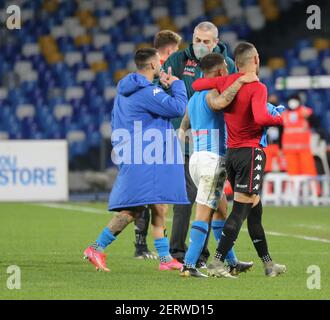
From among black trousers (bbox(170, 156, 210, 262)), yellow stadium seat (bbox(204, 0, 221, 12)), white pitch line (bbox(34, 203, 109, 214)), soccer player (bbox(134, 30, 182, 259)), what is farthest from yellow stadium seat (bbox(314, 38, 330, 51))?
black trousers (bbox(170, 156, 210, 262))

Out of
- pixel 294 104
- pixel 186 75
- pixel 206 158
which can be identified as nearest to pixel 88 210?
pixel 294 104

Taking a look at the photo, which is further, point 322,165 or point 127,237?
point 322,165

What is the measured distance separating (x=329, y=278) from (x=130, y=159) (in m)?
1.98

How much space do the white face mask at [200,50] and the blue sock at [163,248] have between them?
1.75m

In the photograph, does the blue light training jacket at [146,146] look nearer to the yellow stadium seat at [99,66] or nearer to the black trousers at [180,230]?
the black trousers at [180,230]

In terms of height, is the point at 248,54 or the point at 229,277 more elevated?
the point at 248,54

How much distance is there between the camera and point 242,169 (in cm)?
A: 922

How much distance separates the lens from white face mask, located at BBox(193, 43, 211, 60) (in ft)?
34.4

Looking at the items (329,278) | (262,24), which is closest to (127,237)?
(329,278)

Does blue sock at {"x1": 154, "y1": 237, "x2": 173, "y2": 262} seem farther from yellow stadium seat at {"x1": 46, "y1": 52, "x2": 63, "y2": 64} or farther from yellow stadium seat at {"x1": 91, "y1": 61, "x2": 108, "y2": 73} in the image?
yellow stadium seat at {"x1": 46, "y1": 52, "x2": 63, "y2": 64}

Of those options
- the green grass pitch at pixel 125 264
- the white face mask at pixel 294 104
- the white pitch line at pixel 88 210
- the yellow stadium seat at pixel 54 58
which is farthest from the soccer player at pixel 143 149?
the yellow stadium seat at pixel 54 58

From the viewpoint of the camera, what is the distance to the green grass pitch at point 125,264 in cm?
830

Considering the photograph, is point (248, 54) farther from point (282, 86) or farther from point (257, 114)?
point (282, 86)

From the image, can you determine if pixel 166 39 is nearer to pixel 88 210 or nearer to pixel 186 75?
pixel 186 75
